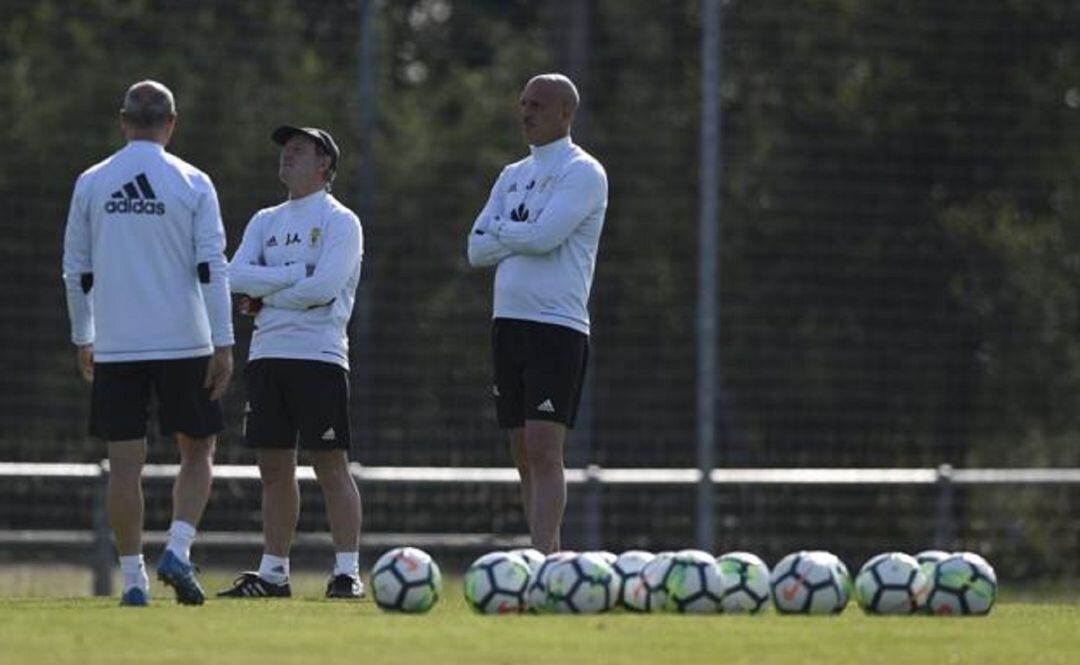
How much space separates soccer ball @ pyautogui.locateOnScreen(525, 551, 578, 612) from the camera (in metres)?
10.3

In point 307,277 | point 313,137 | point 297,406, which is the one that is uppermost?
point 313,137

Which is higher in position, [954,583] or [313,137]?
[313,137]

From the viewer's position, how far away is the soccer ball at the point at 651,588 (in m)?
10.4

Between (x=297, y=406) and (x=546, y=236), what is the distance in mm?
1242

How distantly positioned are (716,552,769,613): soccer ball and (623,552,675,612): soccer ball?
219 mm

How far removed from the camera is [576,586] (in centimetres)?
1023

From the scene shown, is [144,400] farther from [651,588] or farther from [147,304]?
[651,588]

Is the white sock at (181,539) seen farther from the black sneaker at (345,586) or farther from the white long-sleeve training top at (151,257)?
the black sneaker at (345,586)

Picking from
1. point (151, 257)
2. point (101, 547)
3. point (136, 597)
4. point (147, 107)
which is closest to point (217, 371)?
point (151, 257)

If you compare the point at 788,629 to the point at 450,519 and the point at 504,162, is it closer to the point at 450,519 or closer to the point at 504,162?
the point at 450,519

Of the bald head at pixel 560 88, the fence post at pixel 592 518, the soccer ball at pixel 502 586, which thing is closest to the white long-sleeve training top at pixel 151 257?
the soccer ball at pixel 502 586

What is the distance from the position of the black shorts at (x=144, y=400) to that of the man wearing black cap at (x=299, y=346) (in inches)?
40.2

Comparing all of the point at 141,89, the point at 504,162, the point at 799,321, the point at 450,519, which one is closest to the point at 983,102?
the point at 799,321

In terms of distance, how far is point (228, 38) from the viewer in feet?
81.7
